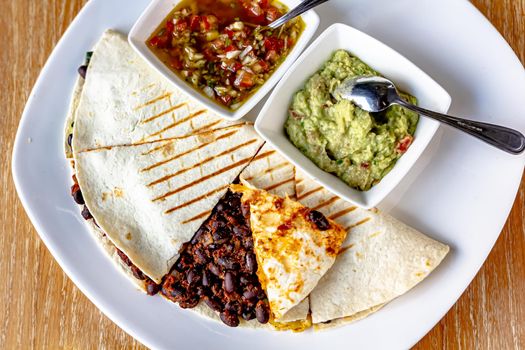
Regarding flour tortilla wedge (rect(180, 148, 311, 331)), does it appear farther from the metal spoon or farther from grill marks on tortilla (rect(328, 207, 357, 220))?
the metal spoon

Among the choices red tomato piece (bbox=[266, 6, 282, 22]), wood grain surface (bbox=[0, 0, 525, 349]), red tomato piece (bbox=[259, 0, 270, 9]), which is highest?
red tomato piece (bbox=[259, 0, 270, 9])

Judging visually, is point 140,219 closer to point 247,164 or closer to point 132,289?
point 132,289

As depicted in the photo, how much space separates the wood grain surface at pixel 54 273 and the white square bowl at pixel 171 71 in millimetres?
992

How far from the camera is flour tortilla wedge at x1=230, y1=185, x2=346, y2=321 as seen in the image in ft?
12.0

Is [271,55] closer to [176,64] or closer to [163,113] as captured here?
[176,64]

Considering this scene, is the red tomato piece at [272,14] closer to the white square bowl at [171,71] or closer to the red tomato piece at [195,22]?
the white square bowl at [171,71]

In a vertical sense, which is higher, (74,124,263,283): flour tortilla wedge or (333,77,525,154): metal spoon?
(333,77,525,154): metal spoon

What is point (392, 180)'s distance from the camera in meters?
3.57

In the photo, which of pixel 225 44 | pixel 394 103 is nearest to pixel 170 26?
pixel 225 44

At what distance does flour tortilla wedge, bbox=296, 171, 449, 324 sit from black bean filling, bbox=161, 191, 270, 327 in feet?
1.52

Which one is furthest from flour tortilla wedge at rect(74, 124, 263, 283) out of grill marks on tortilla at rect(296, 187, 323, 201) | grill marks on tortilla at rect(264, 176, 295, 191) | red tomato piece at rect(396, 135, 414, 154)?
red tomato piece at rect(396, 135, 414, 154)

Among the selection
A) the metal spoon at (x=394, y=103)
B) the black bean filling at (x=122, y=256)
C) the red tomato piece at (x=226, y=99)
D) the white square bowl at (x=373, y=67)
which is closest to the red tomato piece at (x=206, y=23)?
the red tomato piece at (x=226, y=99)

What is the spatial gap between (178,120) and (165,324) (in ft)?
4.99

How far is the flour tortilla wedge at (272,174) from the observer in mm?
3982
